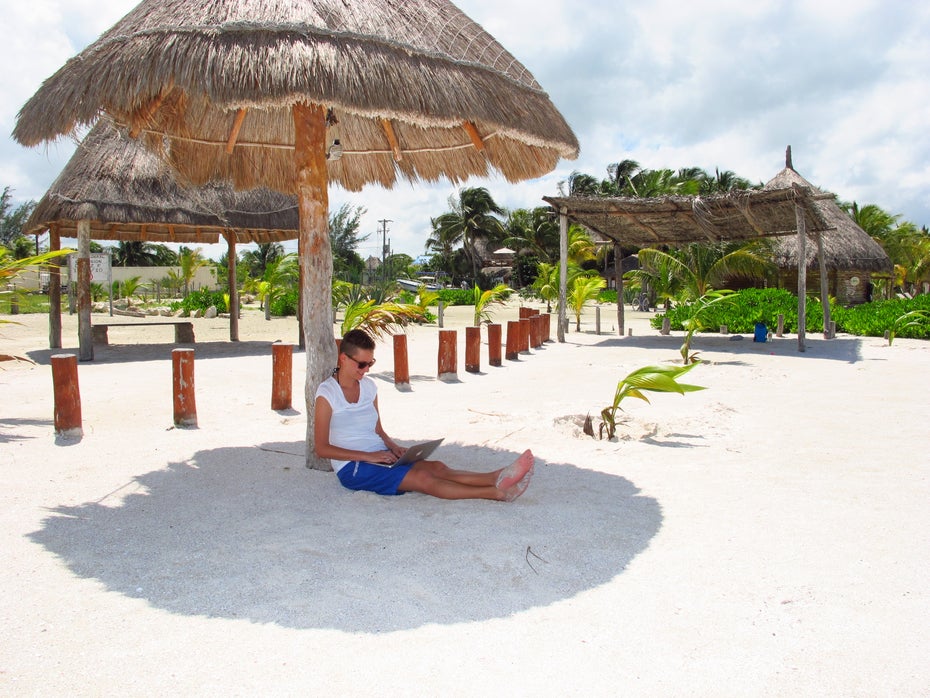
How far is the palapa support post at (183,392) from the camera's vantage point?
5945 mm

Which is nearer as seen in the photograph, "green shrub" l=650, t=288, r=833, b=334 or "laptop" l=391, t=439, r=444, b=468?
"laptop" l=391, t=439, r=444, b=468

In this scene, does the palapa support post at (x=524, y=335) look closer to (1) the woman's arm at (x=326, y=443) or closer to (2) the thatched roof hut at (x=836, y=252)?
(1) the woman's arm at (x=326, y=443)

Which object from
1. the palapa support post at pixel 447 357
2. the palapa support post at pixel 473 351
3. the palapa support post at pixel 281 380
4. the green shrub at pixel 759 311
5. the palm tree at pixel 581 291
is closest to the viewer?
the palapa support post at pixel 281 380

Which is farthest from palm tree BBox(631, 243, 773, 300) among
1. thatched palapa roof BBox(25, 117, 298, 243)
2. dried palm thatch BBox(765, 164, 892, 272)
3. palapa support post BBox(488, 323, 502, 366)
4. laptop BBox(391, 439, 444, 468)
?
laptop BBox(391, 439, 444, 468)

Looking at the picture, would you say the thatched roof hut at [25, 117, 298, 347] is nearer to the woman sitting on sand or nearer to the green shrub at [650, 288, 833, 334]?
the woman sitting on sand

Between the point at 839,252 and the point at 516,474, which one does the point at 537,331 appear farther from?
the point at 839,252

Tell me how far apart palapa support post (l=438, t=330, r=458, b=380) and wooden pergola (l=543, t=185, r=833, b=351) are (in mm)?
5456

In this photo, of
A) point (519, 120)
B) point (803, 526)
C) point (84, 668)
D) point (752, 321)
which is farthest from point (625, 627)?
point (752, 321)

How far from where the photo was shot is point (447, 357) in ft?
29.7

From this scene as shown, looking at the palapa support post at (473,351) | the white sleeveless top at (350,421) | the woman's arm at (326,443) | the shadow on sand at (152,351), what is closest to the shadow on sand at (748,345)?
the palapa support post at (473,351)

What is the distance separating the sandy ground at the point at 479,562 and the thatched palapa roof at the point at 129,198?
15.8 ft

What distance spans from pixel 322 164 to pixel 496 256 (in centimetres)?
3991

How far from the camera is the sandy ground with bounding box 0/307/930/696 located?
2297 millimetres

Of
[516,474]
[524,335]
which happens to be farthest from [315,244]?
[524,335]
